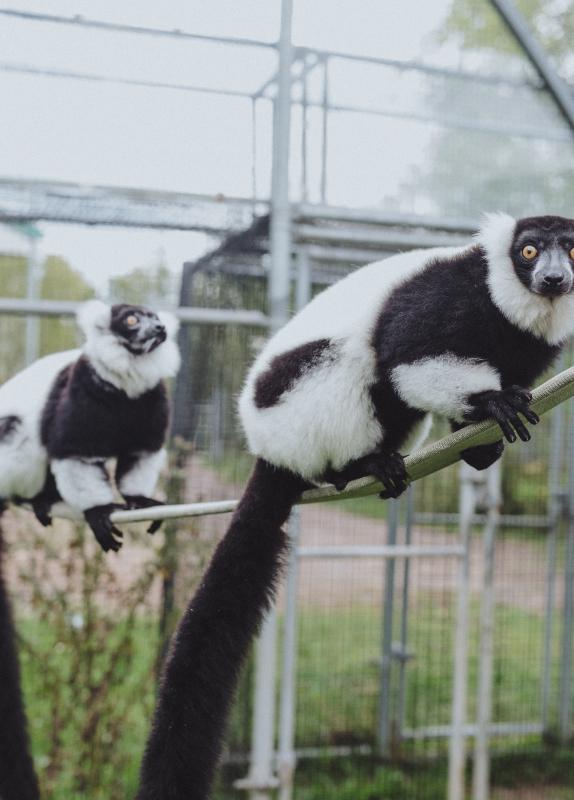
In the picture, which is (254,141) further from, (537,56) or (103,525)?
(103,525)

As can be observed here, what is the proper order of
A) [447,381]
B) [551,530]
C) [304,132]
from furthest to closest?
[551,530]
[304,132]
[447,381]

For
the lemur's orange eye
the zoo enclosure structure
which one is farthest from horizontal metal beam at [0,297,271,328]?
the lemur's orange eye

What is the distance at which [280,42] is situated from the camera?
4.27m

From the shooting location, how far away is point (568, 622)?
557 cm

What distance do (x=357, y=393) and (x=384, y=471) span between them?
243mm

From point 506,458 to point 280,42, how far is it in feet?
9.68

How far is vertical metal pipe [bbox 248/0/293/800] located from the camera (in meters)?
4.20

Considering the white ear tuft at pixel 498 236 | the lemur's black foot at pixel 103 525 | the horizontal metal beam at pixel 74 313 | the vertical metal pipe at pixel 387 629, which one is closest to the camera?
the white ear tuft at pixel 498 236

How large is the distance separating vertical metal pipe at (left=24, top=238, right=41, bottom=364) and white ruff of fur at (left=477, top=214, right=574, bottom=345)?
2.67 m

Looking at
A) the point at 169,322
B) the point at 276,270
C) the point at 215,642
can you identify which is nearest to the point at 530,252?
the point at 215,642

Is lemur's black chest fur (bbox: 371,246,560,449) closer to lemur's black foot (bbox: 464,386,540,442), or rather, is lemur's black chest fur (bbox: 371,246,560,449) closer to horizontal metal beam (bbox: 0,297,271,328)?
lemur's black foot (bbox: 464,386,540,442)

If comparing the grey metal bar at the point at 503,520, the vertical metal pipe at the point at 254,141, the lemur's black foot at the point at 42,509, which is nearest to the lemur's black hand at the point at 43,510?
the lemur's black foot at the point at 42,509

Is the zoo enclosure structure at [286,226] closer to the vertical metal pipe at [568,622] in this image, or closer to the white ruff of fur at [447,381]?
the vertical metal pipe at [568,622]

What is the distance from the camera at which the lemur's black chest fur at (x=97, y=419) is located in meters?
3.30
